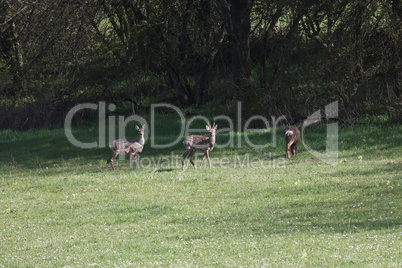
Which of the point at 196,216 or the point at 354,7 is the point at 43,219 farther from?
the point at 354,7

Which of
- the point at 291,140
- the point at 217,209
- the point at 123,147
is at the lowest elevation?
the point at 217,209

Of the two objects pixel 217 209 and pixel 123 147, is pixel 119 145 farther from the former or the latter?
pixel 217 209

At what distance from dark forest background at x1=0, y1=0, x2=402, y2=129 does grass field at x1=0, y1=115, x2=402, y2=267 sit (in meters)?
3.03

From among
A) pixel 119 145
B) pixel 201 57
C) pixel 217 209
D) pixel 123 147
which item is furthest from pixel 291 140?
pixel 201 57

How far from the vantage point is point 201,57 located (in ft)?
102

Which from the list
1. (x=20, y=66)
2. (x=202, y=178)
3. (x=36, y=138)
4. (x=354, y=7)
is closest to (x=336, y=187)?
(x=202, y=178)

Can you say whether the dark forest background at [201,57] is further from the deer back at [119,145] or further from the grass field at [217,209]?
the deer back at [119,145]

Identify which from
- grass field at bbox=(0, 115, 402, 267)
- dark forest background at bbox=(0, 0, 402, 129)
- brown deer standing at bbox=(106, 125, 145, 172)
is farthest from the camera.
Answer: dark forest background at bbox=(0, 0, 402, 129)

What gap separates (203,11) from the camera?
28.2 m

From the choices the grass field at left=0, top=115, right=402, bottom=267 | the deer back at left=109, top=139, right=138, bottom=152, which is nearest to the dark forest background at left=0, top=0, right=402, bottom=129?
the grass field at left=0, top=115, right=402, bottom=267

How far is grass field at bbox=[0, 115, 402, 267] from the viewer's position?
1005 cm

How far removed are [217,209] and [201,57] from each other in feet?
60.1

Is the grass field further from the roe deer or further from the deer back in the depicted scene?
the deer back

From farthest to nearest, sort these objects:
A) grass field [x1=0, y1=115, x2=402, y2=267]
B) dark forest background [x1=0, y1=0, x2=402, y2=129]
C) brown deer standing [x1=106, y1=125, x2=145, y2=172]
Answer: dark forest background [x1=0, y1=0, x2=402, y2=129] < brown deer standing [x1=106, y1=125, x2=145, y2=172] < grass field [x1=0, y1=115, x2=402, y2=267]
